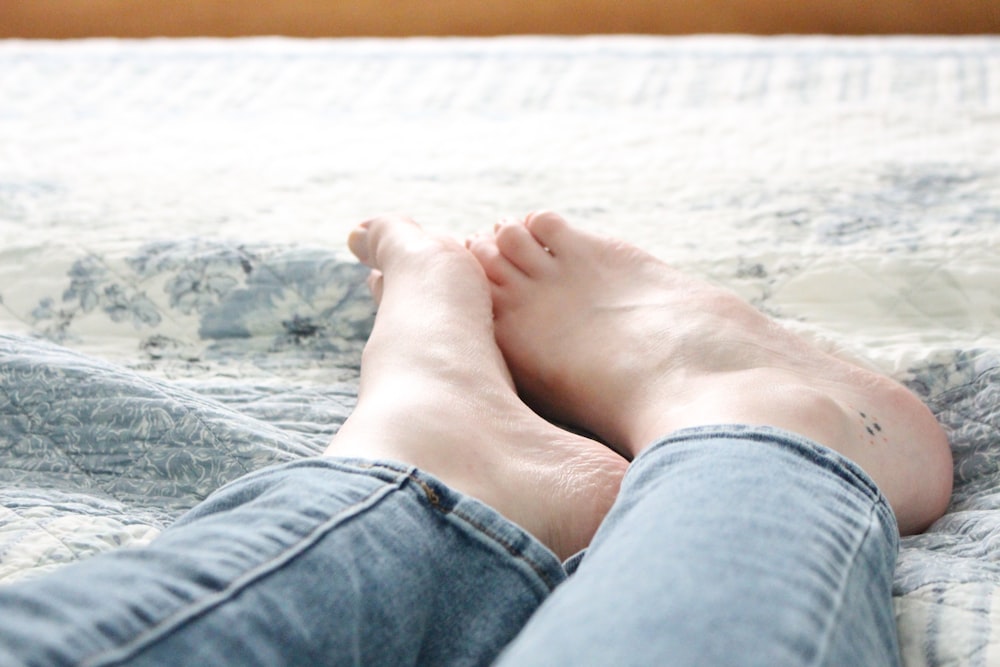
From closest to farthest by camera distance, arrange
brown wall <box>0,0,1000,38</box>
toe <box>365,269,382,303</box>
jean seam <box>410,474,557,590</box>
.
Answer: jean seam <box>410,474,557,590</box> → toe <box>365,269,382,303</box> → brown wall <box>0,0,1000,38</box>

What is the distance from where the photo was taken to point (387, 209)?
3.33 ft

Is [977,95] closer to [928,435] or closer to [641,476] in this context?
[928,435]

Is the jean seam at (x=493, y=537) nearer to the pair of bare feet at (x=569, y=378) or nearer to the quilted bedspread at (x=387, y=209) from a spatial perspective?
Result: the pair of bare feet at (x=569, y=378)

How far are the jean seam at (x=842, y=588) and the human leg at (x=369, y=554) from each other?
0.42ft

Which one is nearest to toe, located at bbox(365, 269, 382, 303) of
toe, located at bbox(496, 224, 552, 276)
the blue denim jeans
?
toe, located at bbox(496, 224, 552, 276)

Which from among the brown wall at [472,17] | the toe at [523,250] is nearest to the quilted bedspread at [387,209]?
the toe at [523,250]

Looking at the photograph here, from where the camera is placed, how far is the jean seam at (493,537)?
0.47m

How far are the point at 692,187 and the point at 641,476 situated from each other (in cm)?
59

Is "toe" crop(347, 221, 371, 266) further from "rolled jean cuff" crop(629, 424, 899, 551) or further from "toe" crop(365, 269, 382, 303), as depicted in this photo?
"rolled jean cuff" crop(629, 424, 899, 551)

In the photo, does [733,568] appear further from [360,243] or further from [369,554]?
[360,243]

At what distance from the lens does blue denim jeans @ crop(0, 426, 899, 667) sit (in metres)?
0.35

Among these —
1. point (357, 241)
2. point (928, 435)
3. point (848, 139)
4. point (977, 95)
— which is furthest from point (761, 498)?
point (977, 95)

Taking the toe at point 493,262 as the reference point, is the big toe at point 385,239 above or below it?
above

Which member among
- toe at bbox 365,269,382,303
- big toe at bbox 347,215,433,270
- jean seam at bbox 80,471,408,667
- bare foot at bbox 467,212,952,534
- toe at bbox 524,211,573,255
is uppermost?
jean seam at bbox 80,471,408,667
